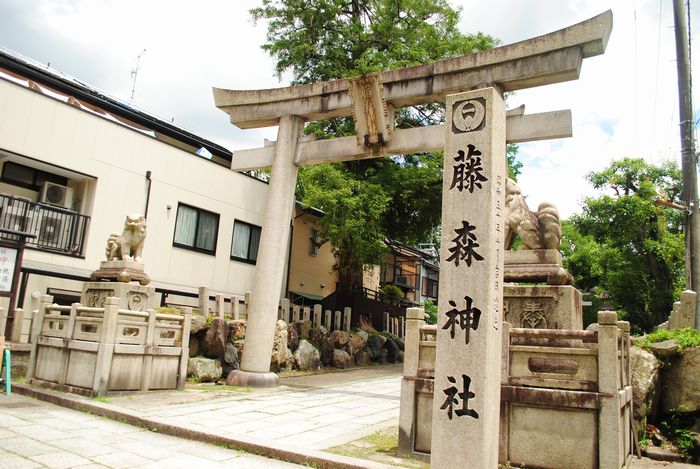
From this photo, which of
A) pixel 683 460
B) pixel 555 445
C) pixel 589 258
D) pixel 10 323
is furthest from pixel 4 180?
pixel 589 258

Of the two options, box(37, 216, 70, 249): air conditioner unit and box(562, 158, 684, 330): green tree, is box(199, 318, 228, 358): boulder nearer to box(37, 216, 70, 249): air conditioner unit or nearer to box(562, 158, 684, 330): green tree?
box(37, 216, 70, 249): air conditioner unit

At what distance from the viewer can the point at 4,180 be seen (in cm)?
1423

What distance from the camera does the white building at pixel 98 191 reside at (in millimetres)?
13695

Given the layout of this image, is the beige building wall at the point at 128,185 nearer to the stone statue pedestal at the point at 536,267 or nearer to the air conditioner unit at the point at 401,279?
the stone statue pedestal at the point at 536,267

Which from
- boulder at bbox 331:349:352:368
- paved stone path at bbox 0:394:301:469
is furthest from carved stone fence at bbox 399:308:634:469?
boulder at bbox 331:349:352:368

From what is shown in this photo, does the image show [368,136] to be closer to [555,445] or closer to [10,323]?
[555,445]

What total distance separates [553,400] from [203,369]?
29.1ft

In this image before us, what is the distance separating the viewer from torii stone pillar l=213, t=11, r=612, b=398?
9977 millimetres

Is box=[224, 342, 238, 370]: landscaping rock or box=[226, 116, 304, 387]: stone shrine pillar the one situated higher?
box=[226, 116, 304, 387]: stone shrine pillar

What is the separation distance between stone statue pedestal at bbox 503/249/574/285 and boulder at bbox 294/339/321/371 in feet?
31.4

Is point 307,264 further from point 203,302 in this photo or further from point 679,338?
point 679,338

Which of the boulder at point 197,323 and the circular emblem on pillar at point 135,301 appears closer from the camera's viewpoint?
the circular emblem on pillar at point 135,301

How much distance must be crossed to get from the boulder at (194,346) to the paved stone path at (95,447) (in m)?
5.18

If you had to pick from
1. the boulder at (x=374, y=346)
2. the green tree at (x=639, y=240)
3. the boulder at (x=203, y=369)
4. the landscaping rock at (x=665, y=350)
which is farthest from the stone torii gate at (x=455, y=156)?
the green tree at (x=639, y=240)
